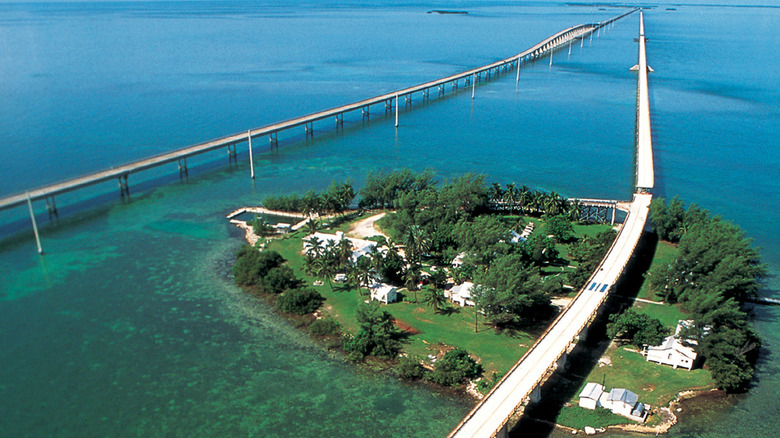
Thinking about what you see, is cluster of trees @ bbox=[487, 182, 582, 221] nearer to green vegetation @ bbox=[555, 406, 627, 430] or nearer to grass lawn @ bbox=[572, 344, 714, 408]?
grass lawn @ bbox=[572, 344, 714, 408]

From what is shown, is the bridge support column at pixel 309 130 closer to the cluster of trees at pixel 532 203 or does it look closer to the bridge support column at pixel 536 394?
the cluster of trees at pixel 532 203

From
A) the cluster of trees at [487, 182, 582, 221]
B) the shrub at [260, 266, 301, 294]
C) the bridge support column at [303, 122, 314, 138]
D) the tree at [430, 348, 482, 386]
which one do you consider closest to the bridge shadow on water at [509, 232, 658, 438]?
the tree at [430, 348, 482, 386]

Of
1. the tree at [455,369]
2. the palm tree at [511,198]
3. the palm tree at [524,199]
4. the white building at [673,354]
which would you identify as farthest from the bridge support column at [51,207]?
the white building at [673,354]

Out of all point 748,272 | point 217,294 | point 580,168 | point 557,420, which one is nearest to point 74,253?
point 217,294

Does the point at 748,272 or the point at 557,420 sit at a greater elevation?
the point at 748,272

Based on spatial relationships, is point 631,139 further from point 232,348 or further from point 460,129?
point 232,348

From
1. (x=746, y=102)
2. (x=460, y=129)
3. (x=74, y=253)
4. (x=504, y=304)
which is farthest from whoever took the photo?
(x=746, y=102)
